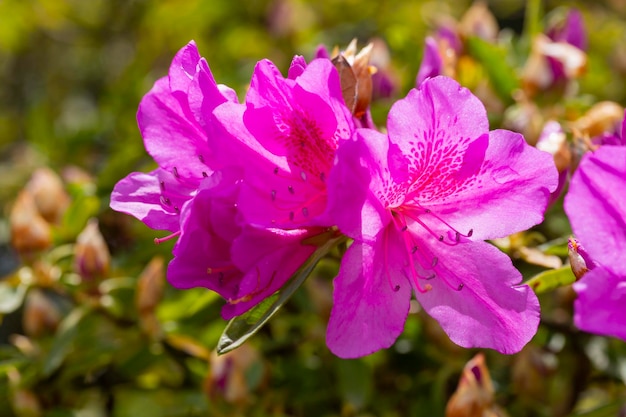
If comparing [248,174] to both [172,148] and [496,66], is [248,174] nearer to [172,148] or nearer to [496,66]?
[172,148]

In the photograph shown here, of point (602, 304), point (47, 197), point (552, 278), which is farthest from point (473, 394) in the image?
point (47, 197)

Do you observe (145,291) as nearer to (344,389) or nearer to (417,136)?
(344,389)

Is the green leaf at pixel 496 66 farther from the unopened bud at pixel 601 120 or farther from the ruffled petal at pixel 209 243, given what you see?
the ruffled petal at pixel 209 243

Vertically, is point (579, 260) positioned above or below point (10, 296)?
above

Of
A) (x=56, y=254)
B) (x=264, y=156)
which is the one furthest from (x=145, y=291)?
(x=264, y=156)

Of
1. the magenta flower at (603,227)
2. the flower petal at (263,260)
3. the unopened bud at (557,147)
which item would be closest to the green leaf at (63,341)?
the flower petal at (263,260)

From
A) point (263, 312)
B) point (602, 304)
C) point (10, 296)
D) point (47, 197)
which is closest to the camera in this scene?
point (602, 304)
